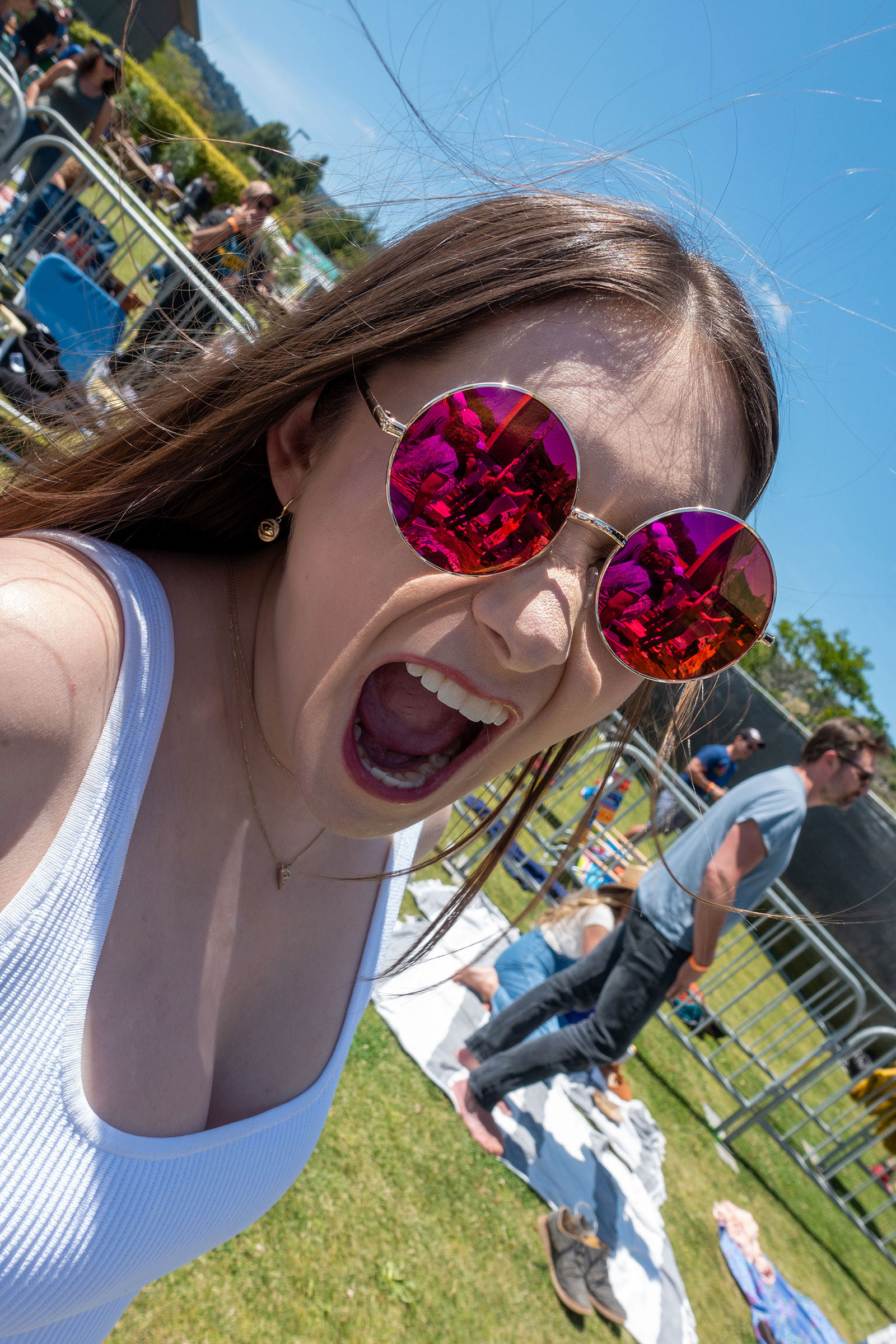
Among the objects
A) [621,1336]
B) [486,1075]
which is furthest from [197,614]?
[621,1336]

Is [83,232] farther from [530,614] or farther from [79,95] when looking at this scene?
[530,614]

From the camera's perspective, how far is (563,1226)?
4.11m

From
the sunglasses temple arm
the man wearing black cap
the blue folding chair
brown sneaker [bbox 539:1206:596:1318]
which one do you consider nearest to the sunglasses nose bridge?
the sunglasses temple arm

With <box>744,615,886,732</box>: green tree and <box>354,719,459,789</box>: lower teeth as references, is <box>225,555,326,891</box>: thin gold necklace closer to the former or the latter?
<box>354,719,459,789</box>: lower teeth

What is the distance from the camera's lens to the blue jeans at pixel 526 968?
5.21 meters

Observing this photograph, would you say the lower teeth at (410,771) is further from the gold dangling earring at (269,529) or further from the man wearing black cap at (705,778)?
the man wearing black cap at (705,778)

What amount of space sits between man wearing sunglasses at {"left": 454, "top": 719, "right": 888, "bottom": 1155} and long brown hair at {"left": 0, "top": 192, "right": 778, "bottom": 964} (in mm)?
3429

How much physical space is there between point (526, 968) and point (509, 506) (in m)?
4.72

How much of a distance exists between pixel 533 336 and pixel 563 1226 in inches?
181

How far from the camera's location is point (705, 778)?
9.55m

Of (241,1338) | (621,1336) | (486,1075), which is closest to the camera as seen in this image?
(241,1338)

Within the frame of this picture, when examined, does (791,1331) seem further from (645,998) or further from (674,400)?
(674,400)

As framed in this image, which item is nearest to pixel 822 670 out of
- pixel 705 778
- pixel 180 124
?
pixel 705 778

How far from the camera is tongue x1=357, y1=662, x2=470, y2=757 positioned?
1.30 metres
